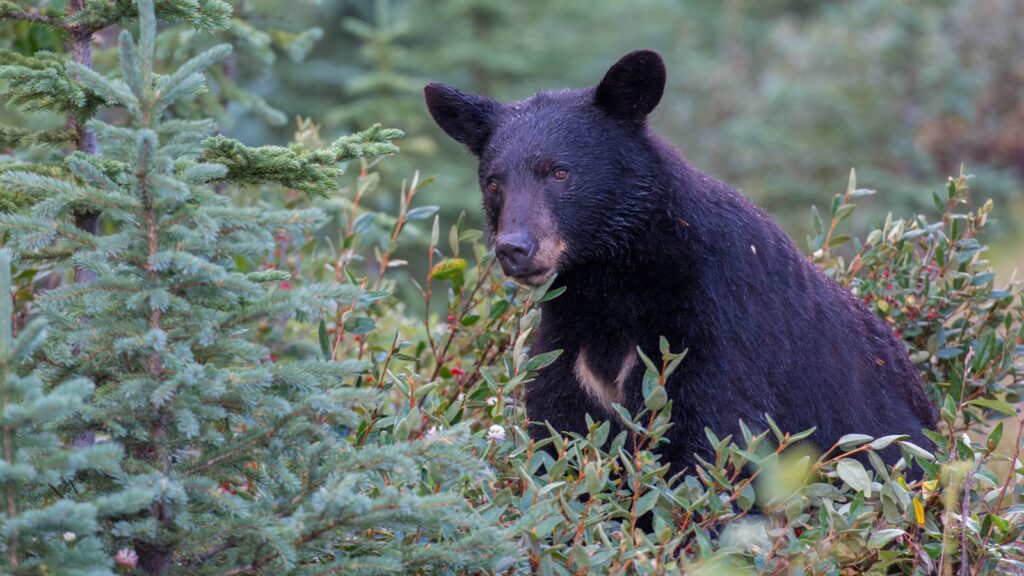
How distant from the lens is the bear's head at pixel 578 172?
→ 3998 millimetres

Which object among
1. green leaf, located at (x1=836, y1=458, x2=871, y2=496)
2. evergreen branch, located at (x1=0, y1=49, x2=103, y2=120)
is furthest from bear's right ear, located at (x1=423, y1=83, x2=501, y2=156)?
green leaf, located at (x1=836, y1=458, x2=871, y2=496)

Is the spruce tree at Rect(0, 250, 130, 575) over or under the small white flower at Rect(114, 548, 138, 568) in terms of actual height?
over

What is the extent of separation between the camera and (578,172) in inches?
162

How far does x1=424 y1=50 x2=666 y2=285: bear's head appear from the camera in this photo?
4.00 m

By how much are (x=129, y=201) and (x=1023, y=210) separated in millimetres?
15752

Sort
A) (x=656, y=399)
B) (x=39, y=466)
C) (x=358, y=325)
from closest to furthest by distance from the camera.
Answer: (x=39, y=466)
(x=656, y=399)
(x=358, y=325)

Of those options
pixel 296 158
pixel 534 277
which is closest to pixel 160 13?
pixel 296 158

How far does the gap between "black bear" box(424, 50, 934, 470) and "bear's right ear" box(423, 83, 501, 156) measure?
0.08 meters

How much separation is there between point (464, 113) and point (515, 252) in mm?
852

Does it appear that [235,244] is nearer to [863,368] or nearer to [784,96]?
[863,368]

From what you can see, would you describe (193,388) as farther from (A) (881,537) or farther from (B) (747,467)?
(B) (747,467)

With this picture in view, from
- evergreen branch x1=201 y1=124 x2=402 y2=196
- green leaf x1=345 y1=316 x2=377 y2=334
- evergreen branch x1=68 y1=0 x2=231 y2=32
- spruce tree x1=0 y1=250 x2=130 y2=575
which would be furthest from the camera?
green leaf x1=345 y1=316 x2=377 y2=334

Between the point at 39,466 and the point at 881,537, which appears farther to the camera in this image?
the point at 881,537

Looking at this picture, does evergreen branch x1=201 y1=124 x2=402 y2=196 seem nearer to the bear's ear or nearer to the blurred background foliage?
the bear's ear
